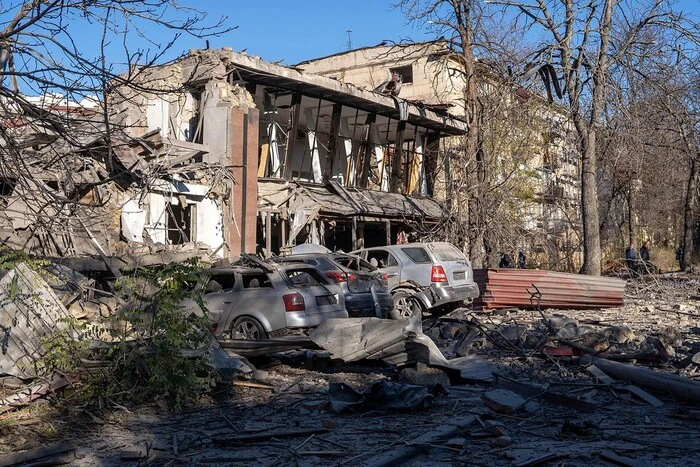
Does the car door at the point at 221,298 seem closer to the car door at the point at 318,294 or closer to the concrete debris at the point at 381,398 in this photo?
the car door at the point at 318,294

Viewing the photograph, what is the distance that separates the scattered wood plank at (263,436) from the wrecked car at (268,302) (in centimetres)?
445

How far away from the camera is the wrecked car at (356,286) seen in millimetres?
13125

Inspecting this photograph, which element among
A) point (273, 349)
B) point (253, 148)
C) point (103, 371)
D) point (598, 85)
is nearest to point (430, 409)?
point (273, 349)

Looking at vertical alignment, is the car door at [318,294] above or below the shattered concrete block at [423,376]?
above

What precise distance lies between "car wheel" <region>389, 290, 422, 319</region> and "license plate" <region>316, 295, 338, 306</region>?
5067 millimetres

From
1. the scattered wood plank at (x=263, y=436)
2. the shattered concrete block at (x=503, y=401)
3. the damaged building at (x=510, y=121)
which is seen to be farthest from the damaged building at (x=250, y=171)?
the shattered concrete block at (x=503, y=401)

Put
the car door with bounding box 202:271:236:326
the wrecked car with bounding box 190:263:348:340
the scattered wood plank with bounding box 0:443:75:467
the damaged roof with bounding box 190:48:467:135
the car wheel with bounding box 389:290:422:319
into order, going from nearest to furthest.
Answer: the scattered wood plank with bounding box 0:443:75:467 → the wrecked car with bounding box 190:263:348:340 → the car door with bounding box 202:271:236:326 → the car wheel with bounding box 389:290:422:319 → the damaged roof with bounding box 190:48:467:135

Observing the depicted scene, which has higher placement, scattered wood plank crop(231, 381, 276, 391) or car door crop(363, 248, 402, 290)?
car door crop(363, 248, 402, 290)

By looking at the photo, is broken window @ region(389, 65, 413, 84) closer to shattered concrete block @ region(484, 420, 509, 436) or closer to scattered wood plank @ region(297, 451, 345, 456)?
shattered concrete block @ region(484, 420, 509, 436)

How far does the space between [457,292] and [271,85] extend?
34.0ft

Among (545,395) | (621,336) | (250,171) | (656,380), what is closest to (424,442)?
(545,395)

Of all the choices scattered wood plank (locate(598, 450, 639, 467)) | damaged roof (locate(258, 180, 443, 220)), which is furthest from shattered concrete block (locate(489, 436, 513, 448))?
damaged roof (locate(258, 180, 443, 220))

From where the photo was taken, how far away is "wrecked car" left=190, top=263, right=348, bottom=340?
1141 cm

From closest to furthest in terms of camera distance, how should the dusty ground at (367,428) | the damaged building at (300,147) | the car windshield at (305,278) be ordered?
the dusty ground at (367,428)
the car windshield at (305,278)
the damaged building at (300,147)
